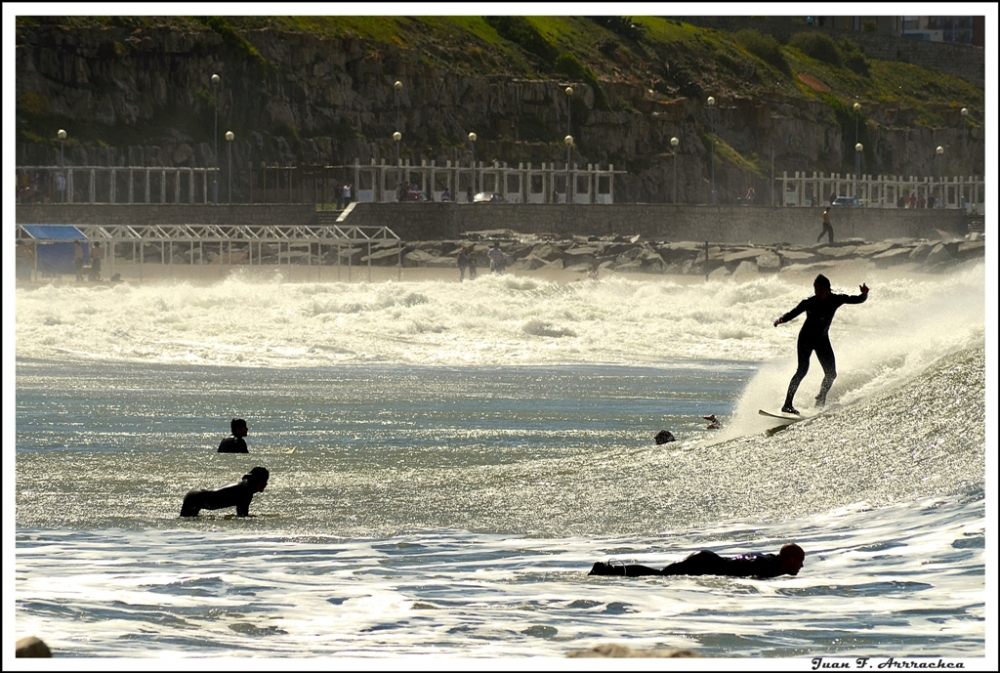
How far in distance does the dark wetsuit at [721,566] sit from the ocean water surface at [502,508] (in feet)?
0.48

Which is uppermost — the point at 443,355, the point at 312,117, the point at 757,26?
the point at 757,26

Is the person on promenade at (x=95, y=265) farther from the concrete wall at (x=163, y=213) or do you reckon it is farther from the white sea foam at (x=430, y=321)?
the concrete wall at (x=163, y=213)

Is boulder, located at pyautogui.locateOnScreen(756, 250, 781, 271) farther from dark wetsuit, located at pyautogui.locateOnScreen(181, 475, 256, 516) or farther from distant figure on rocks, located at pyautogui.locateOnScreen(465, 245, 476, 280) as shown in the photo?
dark wetsuit, located at pyautogui.locateOnScreen(181, 475, 256, 516)

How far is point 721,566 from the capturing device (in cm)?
1121

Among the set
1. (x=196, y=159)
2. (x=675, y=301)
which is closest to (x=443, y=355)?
(x=675, y=301)

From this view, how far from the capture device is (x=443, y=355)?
32594mm

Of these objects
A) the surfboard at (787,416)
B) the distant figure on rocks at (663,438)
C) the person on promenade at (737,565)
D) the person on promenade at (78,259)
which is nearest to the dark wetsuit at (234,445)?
the distant figure on rocks at (663,438)

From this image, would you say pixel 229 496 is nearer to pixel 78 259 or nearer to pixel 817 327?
pixel 817 327

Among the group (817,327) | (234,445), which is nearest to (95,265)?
(234,445)

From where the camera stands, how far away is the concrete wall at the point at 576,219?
57.3m

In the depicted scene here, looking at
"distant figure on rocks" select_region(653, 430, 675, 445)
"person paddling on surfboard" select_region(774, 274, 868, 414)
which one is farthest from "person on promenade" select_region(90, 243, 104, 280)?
"person paddling on surfboard" select_region(774, 274, 868, 414)

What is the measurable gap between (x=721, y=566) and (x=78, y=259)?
121 feet

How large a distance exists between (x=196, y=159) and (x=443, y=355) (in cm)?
4268

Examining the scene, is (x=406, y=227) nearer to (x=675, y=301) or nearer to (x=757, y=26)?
(x=675, y=301)
